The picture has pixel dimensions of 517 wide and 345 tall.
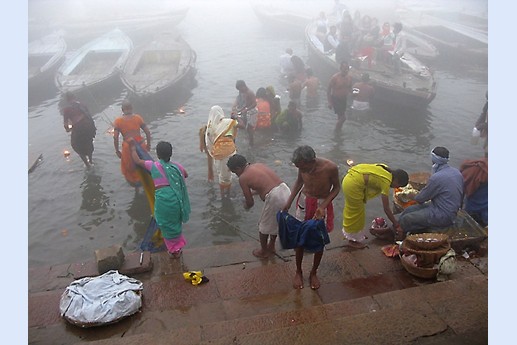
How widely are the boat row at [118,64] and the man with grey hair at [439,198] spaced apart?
9477mm

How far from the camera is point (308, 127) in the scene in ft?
37.5

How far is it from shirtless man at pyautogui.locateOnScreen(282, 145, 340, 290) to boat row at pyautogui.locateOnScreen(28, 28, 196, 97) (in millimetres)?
8956

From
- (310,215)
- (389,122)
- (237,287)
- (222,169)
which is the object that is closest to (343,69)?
(389,122)

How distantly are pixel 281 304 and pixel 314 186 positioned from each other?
1393 millimetres

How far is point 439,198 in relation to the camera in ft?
16.8

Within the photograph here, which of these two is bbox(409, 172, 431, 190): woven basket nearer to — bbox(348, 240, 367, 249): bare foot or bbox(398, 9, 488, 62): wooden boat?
bbox(348, 240, 367, 249): bare foot

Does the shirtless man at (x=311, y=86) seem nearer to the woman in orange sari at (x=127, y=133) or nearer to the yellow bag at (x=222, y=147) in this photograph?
Answer: the yellow bag at (x=222, y=147)

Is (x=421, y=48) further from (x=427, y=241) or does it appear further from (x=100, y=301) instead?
(x=100, y=301)

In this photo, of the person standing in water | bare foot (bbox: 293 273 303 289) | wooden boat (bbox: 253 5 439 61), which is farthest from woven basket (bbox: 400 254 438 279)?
wooden boat (bbox: 253 5 439 61)

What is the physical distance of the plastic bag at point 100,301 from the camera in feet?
13.0

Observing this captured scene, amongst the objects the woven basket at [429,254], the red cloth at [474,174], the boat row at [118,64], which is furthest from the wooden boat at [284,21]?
the woven basket at [429,254]

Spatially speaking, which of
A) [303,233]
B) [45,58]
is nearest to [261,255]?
[303,233]

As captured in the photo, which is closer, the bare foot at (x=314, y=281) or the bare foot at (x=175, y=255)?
the bare foot at (x=314, y=281)

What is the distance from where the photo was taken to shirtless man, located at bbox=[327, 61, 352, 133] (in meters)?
9.94
